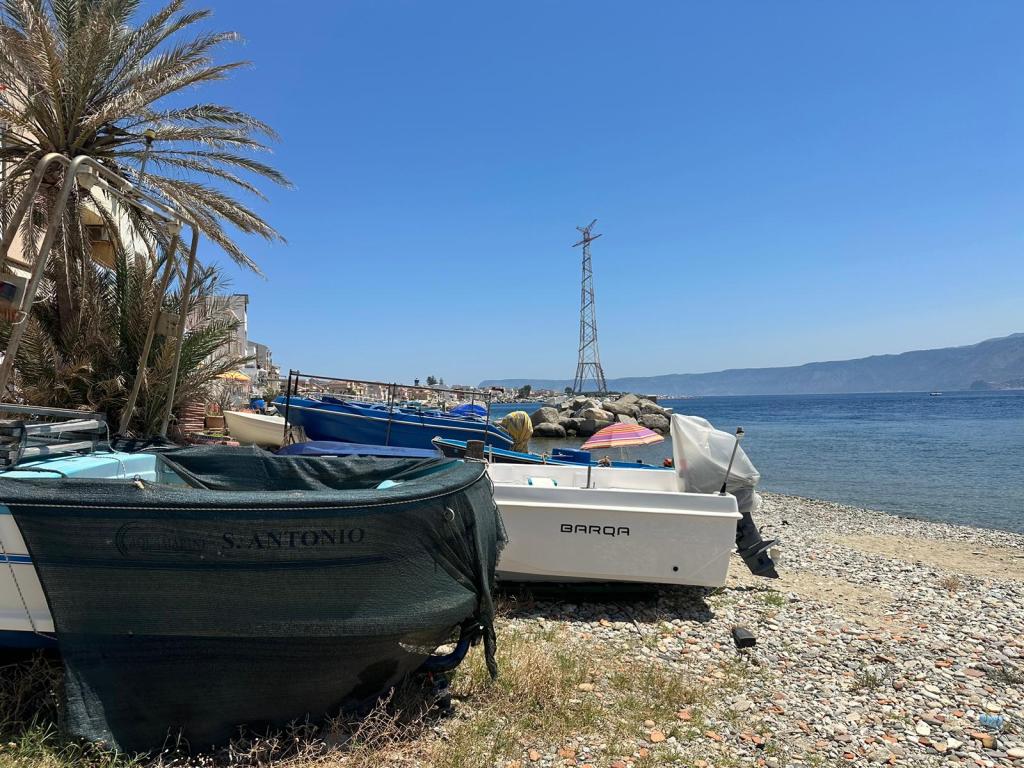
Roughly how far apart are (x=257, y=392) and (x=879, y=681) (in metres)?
40.6

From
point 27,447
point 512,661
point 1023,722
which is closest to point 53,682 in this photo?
point 27,447

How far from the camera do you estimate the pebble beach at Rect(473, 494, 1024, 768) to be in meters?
3.82

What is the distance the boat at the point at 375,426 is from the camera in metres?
14.4

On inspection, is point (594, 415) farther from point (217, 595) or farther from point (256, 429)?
point (217, 595)

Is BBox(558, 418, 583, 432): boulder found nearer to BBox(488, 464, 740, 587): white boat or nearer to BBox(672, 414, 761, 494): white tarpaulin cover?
BBox(672, 414, 761, 494): white tarpaulin cover

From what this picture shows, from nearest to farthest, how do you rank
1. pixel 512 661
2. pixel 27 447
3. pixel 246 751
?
pixel 246 751 → pixel 27 447 → pixel 512 661

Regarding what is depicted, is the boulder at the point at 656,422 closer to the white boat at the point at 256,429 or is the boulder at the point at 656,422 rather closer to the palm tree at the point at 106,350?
the white boat at the point at 256,429

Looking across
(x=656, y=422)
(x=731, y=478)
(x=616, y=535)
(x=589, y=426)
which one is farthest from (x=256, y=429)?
(x=656, y=422)

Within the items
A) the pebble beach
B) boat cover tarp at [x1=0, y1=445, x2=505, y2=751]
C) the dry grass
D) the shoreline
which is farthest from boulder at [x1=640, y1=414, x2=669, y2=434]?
boat cover tarp at [x1=0, y1=445, x2=505, y2=751]

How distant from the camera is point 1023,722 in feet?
14.0

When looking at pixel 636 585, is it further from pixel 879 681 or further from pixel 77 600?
pixel 77 600

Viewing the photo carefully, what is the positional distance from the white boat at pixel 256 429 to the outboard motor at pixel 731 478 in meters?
12.1

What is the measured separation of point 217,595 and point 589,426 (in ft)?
133

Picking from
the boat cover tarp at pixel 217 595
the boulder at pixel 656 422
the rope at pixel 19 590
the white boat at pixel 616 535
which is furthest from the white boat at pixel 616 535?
the boulder at pixel 656 422
